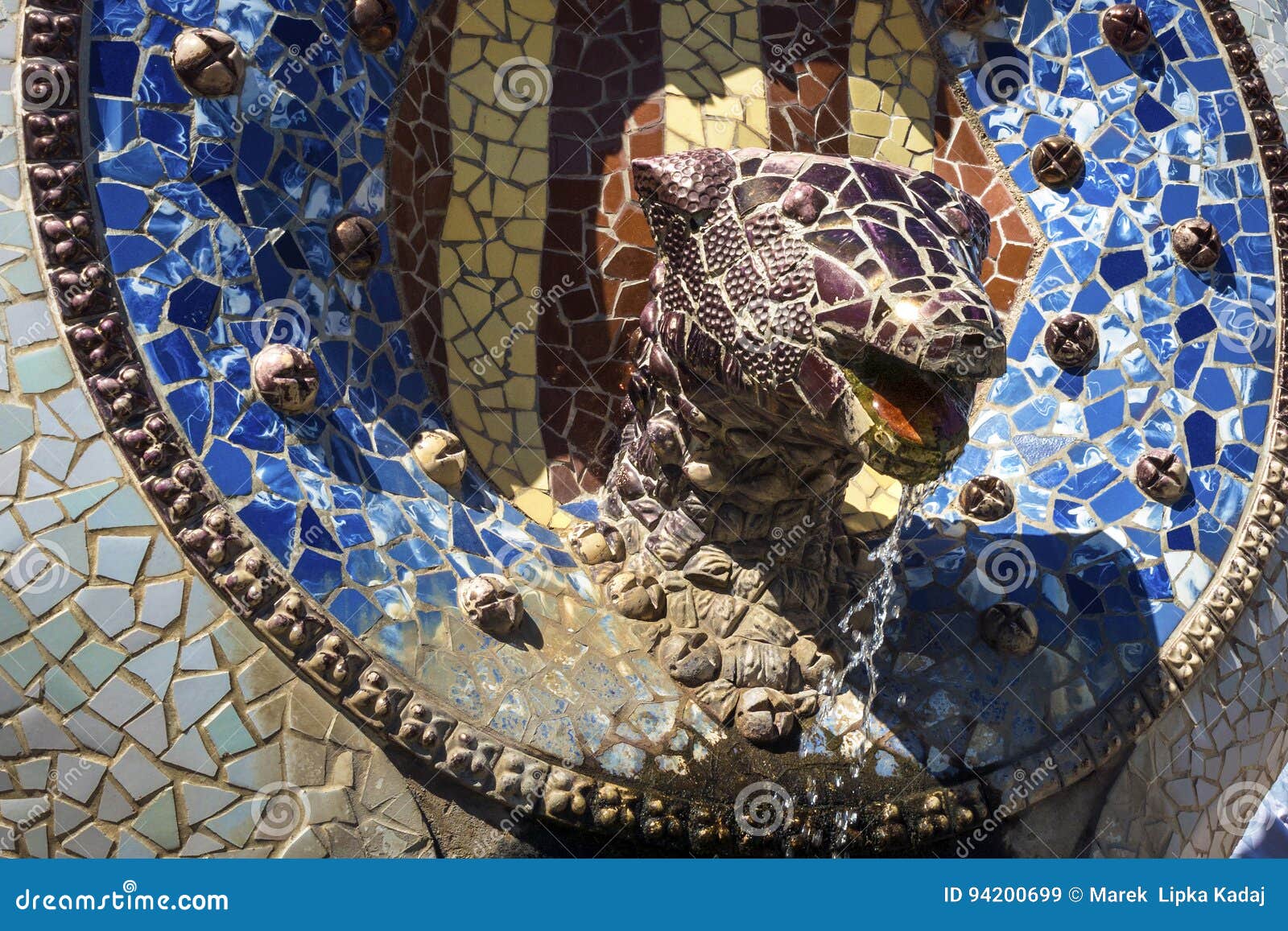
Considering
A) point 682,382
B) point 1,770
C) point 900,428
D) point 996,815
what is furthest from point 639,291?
point 1,770

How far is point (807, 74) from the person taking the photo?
7.01m

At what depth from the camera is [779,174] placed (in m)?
5.77

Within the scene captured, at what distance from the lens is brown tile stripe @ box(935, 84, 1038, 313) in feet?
22.7

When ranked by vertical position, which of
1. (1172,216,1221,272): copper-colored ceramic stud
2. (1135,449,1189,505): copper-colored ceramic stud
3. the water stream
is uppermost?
(1172,216,1221,272): copper-colored ceramic stud

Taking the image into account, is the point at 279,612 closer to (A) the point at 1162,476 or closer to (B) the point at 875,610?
(B) the point at 875,610

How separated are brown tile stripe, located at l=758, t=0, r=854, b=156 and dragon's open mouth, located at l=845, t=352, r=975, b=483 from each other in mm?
1709

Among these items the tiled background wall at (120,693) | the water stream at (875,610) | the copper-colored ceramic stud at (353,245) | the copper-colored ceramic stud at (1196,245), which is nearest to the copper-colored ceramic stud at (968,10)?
the copper-colored ceramic stud at (1196,245)

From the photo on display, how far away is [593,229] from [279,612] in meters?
2.01

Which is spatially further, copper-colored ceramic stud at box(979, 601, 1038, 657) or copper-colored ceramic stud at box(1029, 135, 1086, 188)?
copper-colored ceramic stud at box(1029, 135, 1086, 188)

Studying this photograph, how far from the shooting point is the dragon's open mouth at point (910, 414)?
5.39 meters

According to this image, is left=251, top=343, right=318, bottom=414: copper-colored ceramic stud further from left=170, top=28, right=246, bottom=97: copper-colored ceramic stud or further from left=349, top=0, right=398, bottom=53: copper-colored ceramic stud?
left=349, top=0, right=398, bottom=53: copper-colored ceramic stud

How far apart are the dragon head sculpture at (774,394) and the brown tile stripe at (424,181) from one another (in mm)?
717

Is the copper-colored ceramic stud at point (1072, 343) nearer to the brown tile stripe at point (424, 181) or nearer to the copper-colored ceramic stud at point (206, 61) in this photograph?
the brown tile stripe at point (424, 181)

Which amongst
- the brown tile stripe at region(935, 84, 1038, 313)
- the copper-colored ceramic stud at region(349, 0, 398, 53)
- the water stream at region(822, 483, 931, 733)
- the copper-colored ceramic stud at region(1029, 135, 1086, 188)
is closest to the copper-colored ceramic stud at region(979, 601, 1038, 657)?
the water stream at region(822, 483, 931, 733)
